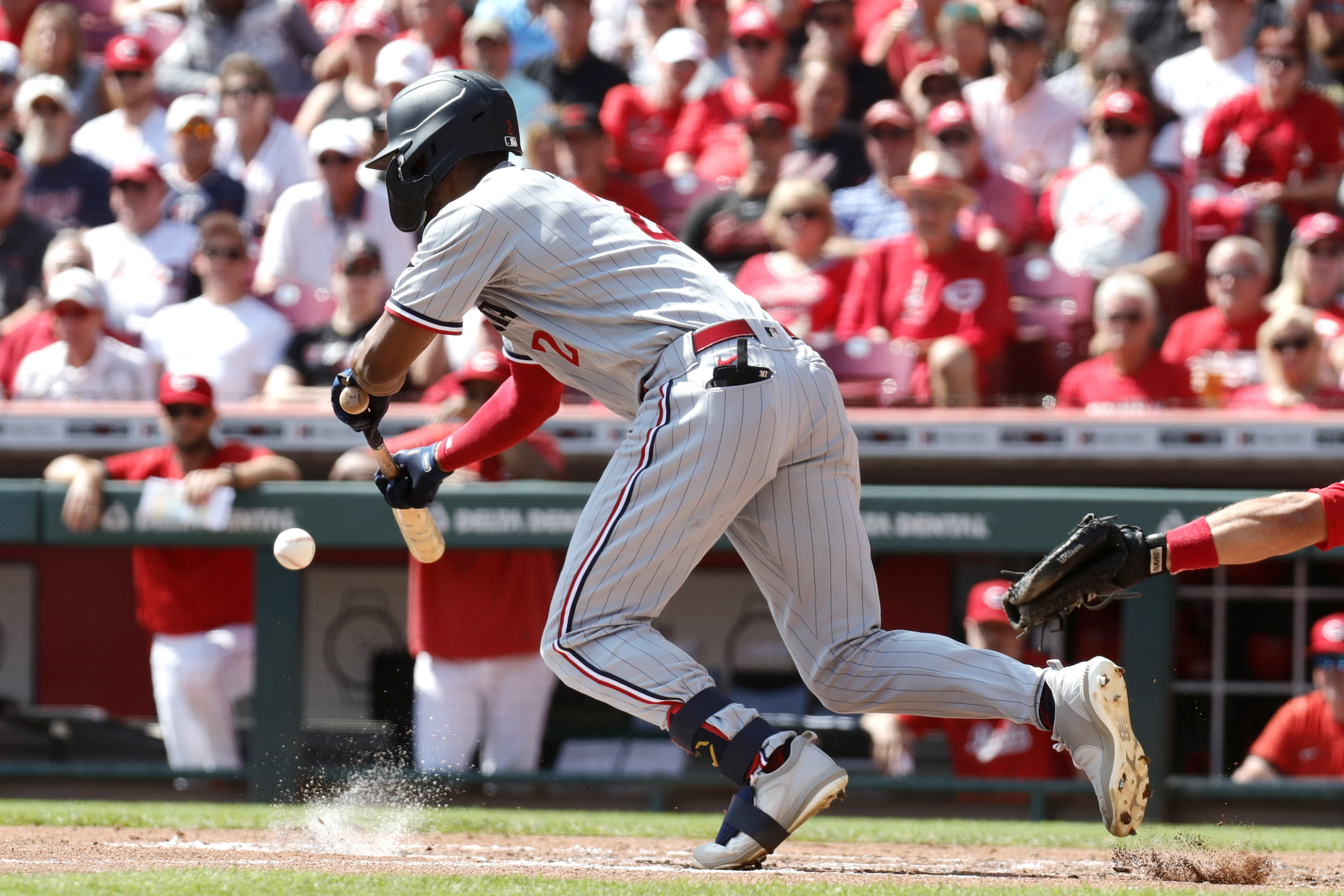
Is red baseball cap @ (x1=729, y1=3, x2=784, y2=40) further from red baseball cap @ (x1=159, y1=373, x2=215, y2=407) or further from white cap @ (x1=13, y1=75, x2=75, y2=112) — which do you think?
red baseball cap @ (x1=159, y1=373, x2=215, y2=407)

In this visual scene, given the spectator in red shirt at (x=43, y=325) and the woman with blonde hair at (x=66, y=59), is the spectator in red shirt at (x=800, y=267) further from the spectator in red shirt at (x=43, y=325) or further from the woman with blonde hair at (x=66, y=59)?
the woman with blonde hair at (x=66, y=59)

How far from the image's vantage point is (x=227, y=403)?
6.05 m

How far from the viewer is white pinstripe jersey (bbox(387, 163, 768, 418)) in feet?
9.77

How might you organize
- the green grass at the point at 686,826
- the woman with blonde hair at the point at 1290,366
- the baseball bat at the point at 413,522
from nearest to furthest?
the baseball bat at the point at 413,522 → the green grass at the point at 686,826 → the woman with blonde hair at the point at 1290,366

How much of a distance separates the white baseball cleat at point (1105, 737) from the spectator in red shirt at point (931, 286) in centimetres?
293

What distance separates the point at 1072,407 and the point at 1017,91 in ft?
7.28

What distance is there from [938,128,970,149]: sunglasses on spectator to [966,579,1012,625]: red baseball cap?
7.69 ft

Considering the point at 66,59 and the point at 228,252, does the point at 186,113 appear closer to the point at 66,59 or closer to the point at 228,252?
the point at 228,252

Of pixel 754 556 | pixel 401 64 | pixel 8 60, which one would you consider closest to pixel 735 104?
pixel 401 64

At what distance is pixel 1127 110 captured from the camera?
21.9ft

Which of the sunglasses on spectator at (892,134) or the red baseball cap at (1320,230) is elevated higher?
the sunglasses on spectator at (892,134)

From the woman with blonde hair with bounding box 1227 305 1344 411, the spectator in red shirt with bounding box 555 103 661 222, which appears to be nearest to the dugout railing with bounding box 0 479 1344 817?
the woman with blonde hair with bounding box 1227 305 1344 411

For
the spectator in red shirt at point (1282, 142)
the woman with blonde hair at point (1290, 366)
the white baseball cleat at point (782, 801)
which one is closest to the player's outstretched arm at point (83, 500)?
the white baseball cleat at point (782, 801)

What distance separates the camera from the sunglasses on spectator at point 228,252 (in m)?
6.72
